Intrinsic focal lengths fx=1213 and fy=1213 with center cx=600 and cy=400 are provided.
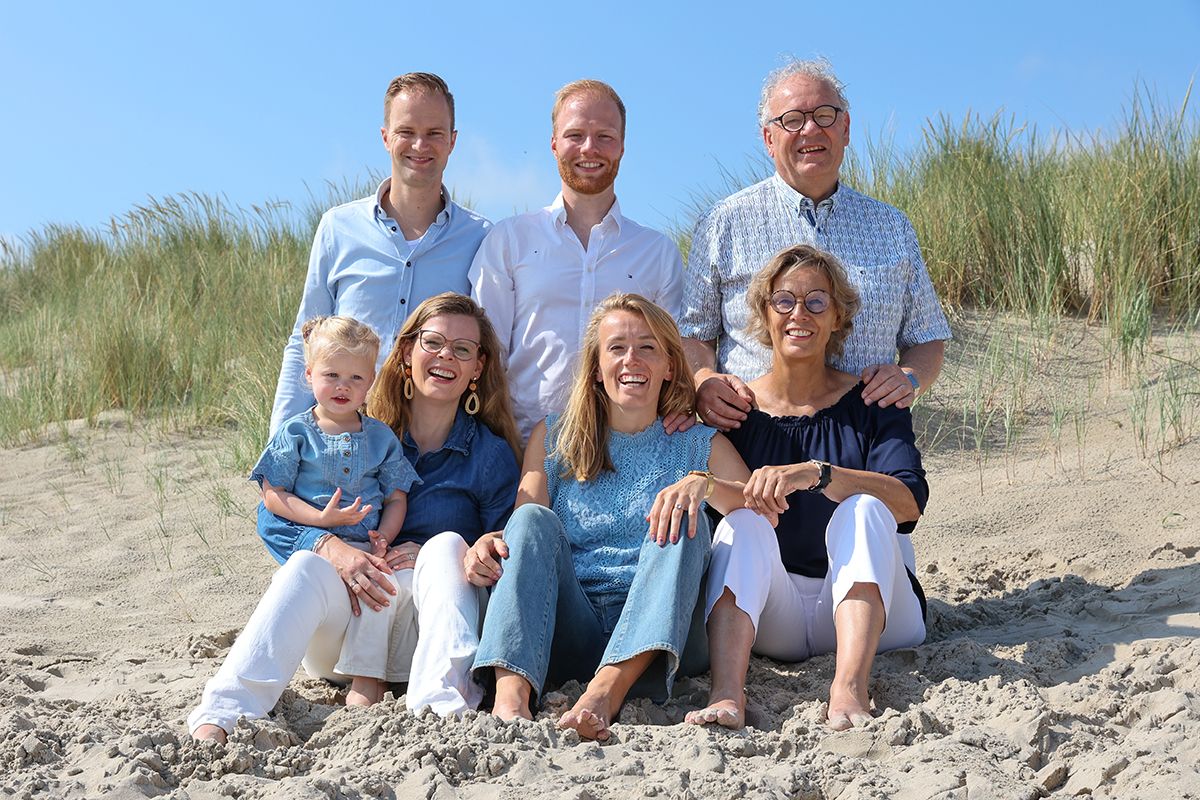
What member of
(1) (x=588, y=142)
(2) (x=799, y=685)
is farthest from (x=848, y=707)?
(1) (x=588, y=142)

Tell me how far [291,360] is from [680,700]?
1894mm

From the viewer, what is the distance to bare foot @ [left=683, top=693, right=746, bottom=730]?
3.17m

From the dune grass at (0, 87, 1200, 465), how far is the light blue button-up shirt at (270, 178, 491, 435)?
2919 mm

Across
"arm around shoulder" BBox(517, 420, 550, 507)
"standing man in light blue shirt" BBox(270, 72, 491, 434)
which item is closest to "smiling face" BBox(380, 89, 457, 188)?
"standing man in light blue shirt" BBox(270, 72, 491, 434)

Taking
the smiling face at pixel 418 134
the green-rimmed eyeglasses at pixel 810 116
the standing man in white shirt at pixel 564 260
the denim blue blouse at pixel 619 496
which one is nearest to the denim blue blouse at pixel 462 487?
the denim blue blouse at pixel 619 496

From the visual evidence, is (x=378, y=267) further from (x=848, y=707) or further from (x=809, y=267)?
(x=848, y=707)

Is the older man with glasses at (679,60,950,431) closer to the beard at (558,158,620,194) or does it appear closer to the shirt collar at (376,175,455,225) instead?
the beard at (558,158,620,194)

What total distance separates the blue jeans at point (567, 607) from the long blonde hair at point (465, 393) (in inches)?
23.8

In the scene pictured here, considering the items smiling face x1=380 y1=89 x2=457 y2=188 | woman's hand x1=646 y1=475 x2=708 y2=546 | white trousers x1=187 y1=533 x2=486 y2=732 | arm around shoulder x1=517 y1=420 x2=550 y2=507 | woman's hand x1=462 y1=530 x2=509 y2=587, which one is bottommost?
white trousers x1=187 y1=533 x2=486 y2=732

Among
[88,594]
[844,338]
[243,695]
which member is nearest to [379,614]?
[243,695]

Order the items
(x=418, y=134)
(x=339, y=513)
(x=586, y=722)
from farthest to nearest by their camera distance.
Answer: (x=418, y=134), (x=339, y=513), (x=586, y=722)

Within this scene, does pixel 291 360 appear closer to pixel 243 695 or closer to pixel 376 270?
pixel 376 270

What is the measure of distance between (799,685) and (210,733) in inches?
65.8

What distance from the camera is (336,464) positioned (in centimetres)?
371
